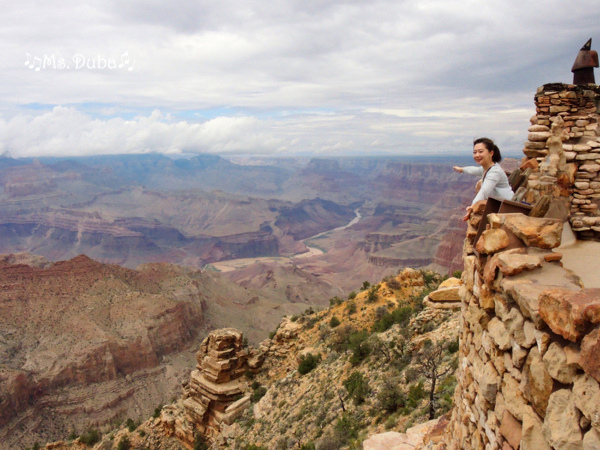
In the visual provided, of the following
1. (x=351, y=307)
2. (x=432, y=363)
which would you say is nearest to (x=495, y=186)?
(x=432, y=363)

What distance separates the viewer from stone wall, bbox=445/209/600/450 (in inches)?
103

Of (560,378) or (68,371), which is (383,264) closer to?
(68,371)

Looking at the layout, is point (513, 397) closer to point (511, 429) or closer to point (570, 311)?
point (511, 429)

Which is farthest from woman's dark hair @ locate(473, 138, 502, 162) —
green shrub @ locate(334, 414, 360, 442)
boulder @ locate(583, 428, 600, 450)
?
green shrub @ locate(334, 414, 360, 442)

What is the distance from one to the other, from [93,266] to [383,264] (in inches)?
3660

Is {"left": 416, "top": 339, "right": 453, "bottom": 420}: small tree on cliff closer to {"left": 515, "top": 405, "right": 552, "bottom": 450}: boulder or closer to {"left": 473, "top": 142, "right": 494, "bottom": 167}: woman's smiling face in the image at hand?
{"left": 473, "top": 142, "right": 494, "bottom": 167}: woman's smiling face

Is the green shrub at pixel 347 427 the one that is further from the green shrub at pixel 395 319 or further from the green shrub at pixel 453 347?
the green shrub at pixel 395 319

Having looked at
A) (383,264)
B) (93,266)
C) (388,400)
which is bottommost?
(383,264)

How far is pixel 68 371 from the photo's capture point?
49.1 m

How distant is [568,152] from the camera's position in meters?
6.16

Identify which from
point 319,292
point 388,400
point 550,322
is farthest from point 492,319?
point 319,292

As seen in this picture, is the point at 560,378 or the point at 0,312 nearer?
the point at 560,378

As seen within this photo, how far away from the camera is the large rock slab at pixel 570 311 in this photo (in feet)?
8.61

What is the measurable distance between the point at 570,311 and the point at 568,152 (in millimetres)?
4452
